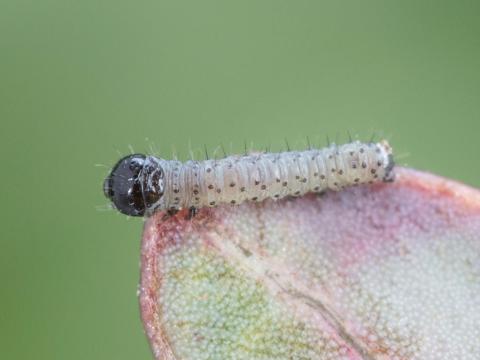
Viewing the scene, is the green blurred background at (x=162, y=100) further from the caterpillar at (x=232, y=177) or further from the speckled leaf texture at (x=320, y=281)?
the speckled leaf texture at (x=320, y=281)

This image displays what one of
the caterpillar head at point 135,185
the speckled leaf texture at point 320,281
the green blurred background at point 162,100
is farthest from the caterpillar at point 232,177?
the green blurred background at point 162,100

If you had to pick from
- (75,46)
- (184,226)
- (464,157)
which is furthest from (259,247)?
(75,46)

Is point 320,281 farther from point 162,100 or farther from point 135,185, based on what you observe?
point 162,100

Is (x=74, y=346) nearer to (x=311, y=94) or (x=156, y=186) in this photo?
(x=156, y=186)

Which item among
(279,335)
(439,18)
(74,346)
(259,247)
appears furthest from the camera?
(439,18)

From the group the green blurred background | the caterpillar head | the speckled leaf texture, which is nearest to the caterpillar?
the caterpillar head

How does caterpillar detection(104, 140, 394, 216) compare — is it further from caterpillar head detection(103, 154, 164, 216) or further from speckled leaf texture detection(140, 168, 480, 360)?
speckled leaf texture detection(140, 168, 480, 360)

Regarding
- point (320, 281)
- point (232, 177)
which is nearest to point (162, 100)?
point (232, 177)
